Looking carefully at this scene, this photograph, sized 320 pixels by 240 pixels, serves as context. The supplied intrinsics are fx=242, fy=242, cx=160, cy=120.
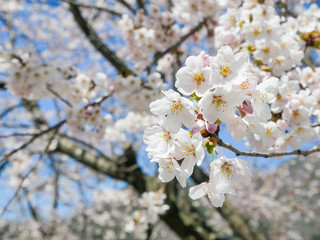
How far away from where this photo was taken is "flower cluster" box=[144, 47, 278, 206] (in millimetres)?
768

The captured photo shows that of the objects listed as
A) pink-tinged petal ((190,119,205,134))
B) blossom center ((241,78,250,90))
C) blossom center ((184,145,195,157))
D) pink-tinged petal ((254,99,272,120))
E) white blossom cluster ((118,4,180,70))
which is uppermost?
white blossom cluster ((118,4,180,70))

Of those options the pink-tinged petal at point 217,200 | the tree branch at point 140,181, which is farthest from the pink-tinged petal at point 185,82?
the tree branch at point 140,181

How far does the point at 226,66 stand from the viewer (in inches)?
31.8

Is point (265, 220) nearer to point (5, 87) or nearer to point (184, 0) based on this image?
point (184, 0)

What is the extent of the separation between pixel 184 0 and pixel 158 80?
4.05 feet

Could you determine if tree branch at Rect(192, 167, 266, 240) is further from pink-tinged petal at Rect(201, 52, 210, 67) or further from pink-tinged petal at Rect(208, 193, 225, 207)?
pink-tinged petal at Rect(201, 52, 210, 67)

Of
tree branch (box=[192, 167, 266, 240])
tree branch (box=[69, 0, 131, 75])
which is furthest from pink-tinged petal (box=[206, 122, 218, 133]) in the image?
tree branch (box=[192, 167, 266, 240])

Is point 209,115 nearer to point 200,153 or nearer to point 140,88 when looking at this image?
point 200,153

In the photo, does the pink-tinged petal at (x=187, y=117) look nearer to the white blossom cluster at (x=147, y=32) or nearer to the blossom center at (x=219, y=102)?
the blossom center at (x=219, y=102)

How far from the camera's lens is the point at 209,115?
758 mm

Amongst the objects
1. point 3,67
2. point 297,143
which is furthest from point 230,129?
point 3,67

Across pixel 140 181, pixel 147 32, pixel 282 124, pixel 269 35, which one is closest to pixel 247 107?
pixel 282 124

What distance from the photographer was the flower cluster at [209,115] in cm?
77

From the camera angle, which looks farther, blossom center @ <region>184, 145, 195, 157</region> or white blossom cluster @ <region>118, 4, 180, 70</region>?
white blossom cluster @ <region>118, 4, 180, 70</region>
